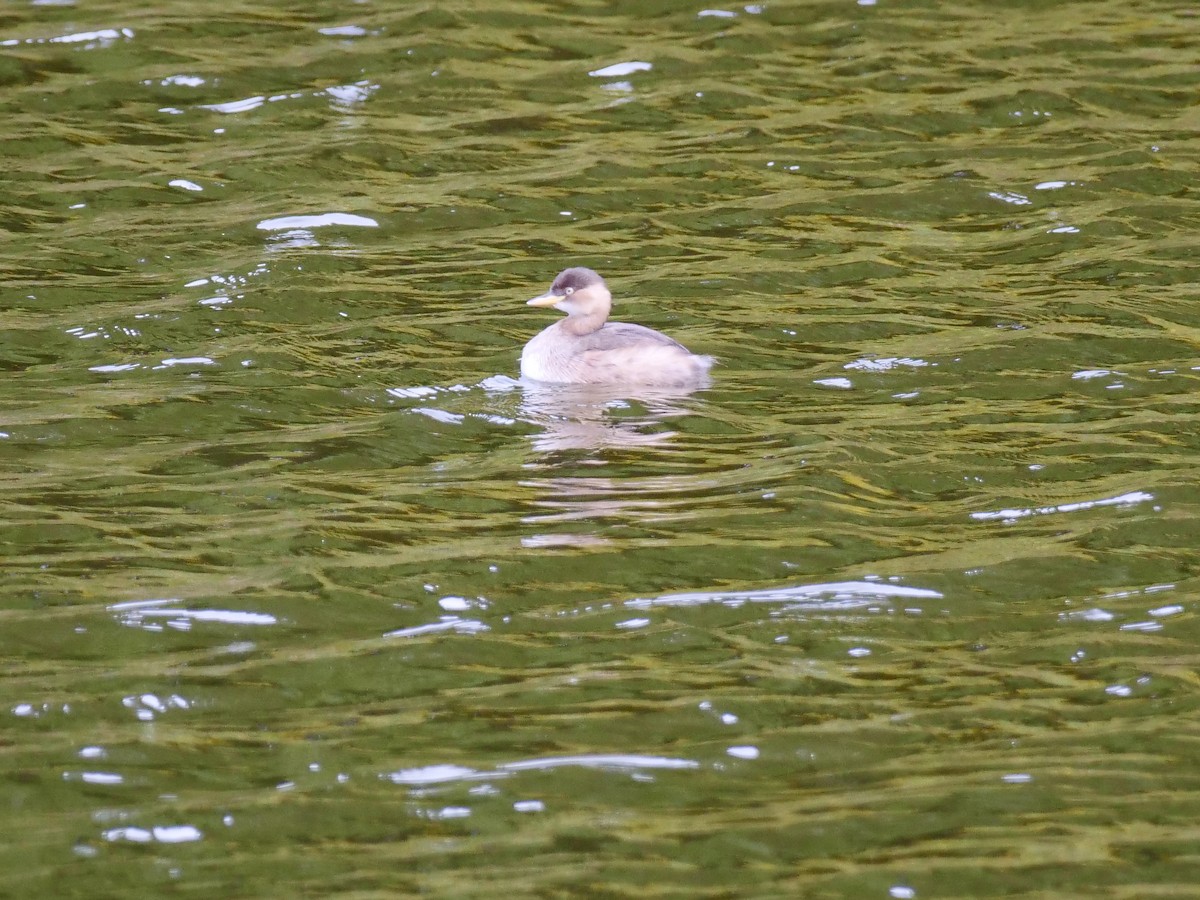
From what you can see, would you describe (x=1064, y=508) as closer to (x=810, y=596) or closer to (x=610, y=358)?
(x=810, y=596)

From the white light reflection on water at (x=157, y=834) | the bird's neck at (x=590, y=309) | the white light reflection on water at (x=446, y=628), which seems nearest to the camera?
the white light reflection on water at (x=157, y=834)

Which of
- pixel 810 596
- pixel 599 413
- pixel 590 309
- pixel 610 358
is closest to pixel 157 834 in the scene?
pixel 810 596

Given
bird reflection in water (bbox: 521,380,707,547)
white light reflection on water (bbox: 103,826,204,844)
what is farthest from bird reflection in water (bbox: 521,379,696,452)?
white light reflection on water (bbox: 103,826,204,844)

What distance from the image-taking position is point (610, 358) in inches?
355

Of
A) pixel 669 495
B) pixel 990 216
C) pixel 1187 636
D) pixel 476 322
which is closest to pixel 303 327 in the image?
pixel 476 322

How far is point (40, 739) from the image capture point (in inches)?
215

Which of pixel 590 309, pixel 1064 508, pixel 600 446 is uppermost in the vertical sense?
pixel 590 309

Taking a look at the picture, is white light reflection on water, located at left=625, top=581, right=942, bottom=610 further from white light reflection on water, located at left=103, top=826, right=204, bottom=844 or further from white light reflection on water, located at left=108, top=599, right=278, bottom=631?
white light reflection on water, located at left=103, top=826, right=204, bottom=844

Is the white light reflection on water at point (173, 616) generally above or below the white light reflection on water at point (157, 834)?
above

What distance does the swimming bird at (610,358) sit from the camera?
8.88 meters

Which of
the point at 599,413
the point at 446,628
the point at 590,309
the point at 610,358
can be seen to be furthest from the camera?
the point at 590,309

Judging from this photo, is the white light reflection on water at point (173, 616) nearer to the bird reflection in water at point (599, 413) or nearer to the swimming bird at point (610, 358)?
the bird reflection in water at point (599, 413)

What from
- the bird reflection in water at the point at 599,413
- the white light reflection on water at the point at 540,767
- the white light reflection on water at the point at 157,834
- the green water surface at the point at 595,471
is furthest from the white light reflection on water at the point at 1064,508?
the white light reflection on water at the point at 157,834

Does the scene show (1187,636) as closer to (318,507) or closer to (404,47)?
(318,507)
